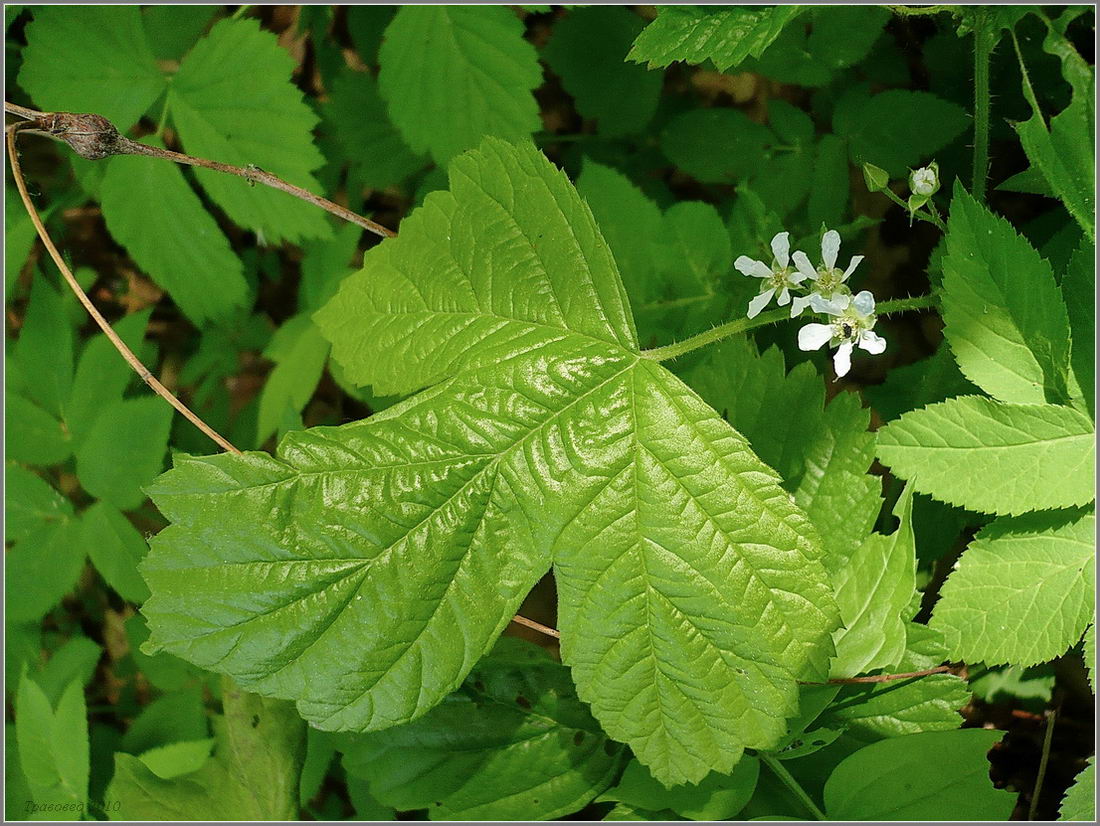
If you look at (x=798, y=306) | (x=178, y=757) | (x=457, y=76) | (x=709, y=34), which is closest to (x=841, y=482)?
(x=798, y=306)

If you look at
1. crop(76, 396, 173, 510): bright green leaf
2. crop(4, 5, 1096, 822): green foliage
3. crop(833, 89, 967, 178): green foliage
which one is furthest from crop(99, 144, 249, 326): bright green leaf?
crop(833, 89, 967, 178): green foliage

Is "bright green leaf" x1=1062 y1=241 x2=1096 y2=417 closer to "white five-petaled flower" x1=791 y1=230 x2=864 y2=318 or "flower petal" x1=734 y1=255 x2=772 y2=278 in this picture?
"white five-petaled flower" x1=791 y1=230 x2=864 y2=318

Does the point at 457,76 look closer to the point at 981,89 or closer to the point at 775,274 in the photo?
the point at 775,274

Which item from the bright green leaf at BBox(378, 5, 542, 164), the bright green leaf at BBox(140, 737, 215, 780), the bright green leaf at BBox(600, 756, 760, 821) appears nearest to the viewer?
the bright green leaf at BBox(600, 756, 760, 821)

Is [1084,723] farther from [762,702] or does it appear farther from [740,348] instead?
[740,348]

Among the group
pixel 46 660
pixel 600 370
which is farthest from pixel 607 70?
pixel 46 660

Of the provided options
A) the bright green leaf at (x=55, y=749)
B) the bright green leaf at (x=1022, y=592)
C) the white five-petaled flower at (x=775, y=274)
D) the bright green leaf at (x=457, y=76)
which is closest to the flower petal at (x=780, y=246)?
the white five-petaled flower at (x=775, y=274)

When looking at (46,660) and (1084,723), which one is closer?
(1084,723)
